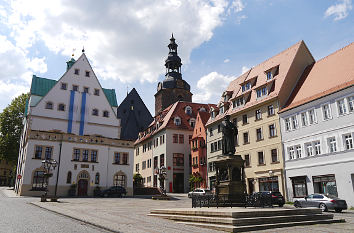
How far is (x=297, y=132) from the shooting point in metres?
30.0

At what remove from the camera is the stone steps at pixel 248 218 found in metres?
11.0

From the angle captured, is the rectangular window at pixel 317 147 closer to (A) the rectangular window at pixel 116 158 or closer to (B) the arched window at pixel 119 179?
(B) the arched window at pixel 119 179

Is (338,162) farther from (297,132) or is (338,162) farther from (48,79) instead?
(48,79)

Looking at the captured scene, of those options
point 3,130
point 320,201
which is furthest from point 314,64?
point 3,130

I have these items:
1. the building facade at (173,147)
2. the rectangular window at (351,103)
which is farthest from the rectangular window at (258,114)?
the building facade at (173,147)

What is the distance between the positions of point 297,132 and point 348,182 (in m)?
7.01

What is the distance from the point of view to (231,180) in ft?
50.8

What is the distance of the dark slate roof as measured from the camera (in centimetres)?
7612

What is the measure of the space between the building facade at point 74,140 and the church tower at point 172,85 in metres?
30.4

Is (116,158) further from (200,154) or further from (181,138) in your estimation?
(181,138)

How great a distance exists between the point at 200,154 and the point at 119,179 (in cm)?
1362

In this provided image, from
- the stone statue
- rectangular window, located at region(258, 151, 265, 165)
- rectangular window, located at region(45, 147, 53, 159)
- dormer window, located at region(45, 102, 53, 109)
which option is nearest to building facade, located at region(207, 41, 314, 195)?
rectangular window, located at region(258, 151, 265, 165)

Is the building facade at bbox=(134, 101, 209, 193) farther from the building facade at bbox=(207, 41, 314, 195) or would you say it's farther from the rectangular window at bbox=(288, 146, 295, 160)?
the rectangular window at bbox=(288, 146, 295, 160)

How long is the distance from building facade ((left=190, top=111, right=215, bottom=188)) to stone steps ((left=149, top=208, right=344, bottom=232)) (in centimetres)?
3390
